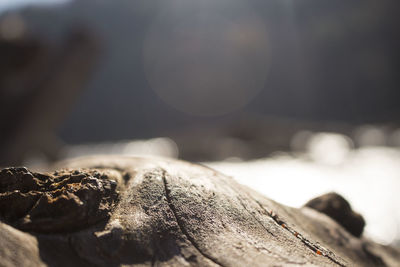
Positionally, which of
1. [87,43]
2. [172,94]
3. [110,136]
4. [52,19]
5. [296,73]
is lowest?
[110,136]

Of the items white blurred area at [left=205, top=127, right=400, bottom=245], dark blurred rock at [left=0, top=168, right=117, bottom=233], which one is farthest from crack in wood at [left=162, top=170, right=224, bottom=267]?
white blurred area at [left=205, top=127, right=400, bottom=245]

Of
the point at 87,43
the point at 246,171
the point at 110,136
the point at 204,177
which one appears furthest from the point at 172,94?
the point at 204,177

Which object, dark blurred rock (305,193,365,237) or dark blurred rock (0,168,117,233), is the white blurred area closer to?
dark blurred rock (305,193,365,237)

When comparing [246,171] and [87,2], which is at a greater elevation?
[87,2]

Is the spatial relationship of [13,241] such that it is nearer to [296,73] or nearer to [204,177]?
[204,177]

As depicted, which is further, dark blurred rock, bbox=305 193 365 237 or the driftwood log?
dark blurred rock, bbox=305 193 365 237

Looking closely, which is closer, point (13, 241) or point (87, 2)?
point (13, 241)

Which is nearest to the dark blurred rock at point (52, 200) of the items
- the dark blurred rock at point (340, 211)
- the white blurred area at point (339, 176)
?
the white blurred area at point (339, 176)
